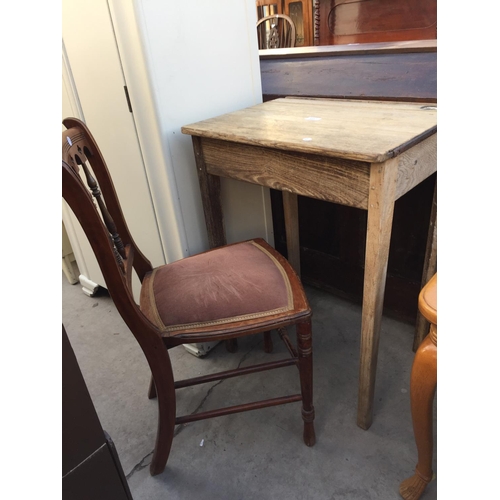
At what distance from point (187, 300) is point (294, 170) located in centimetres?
42

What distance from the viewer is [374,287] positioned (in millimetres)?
1034

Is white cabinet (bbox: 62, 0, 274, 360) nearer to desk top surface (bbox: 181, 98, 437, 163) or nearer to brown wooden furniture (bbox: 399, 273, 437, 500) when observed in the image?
desk top surface (bbox: 181, 98, 437, 163)

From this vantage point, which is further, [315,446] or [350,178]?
[315,446]

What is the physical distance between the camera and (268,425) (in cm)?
130

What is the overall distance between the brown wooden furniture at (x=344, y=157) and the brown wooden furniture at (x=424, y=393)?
0.20 metres

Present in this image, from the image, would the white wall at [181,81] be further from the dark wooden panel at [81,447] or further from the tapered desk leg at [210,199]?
the dark wooden panel at [81,447]

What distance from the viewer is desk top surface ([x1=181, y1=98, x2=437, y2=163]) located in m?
0.91

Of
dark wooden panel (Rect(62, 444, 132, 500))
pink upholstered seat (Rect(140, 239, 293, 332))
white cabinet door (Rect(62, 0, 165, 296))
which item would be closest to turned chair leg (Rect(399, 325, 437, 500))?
pink upholstered seat (Rect(140, 239, 293, 332))

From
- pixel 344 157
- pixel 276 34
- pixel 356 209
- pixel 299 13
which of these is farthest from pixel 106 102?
pixel 299 13

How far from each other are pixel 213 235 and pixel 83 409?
0.94 m

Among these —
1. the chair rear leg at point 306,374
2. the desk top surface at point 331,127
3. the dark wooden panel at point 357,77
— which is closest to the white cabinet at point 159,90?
the desk top surface at point 331,127

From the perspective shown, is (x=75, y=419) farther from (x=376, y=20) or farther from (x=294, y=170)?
(x=376, y=20)
